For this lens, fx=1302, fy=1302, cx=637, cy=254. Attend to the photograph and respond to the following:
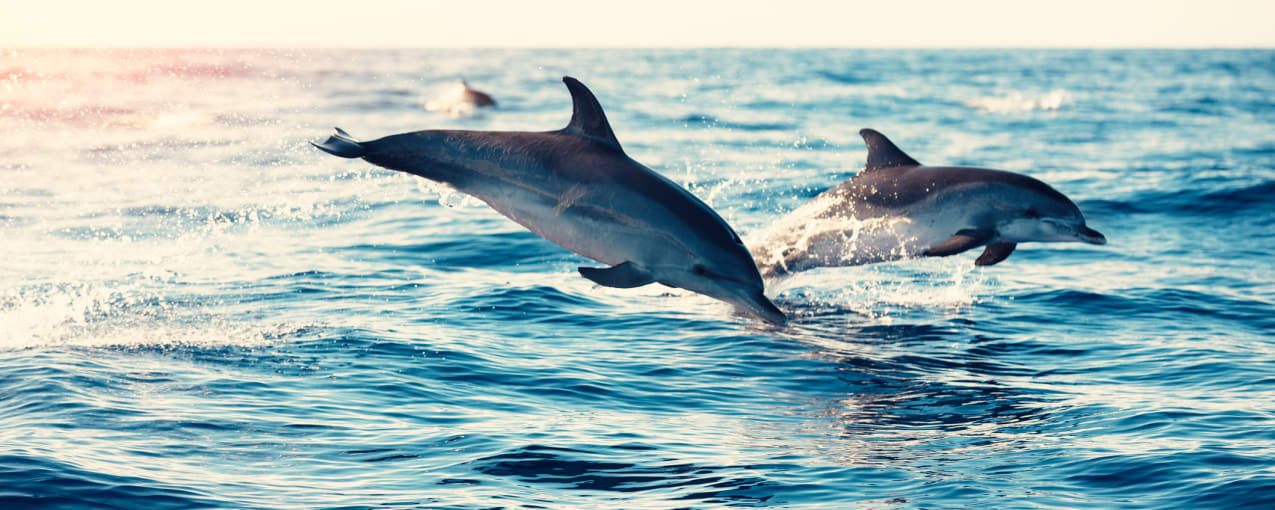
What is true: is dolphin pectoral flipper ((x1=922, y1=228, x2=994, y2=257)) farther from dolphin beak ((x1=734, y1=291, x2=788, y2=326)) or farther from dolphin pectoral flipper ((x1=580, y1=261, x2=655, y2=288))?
dolphin pectoral flipper ((x1=580, y1=261, x2=655, y2=288))

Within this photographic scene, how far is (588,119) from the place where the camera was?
6.95m

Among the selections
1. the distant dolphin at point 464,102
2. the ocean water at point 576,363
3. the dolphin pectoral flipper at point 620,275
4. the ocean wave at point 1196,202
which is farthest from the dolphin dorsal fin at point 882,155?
the distant dolphin at point 464,102

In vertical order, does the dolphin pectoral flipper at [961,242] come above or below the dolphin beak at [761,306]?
above

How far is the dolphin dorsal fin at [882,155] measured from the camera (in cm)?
1055

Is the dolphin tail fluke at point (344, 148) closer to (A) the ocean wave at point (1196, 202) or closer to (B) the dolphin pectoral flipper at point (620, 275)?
(B) the dolphin pectoral flipper at point (620, 275)

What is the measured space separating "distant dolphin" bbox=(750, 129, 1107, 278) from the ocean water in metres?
0.76

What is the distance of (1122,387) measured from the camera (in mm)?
9180

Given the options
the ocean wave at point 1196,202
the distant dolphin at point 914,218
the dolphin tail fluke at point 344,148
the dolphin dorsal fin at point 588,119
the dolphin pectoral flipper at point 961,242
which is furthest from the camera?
the ocean wave at point 1196,202

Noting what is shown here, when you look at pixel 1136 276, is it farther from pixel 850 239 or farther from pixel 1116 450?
pixel 1116 450

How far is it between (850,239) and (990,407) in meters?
2.19

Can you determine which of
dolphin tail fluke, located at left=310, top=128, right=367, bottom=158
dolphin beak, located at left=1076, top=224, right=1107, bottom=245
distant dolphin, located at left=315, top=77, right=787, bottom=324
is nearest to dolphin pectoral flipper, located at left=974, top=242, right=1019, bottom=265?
dolphin beak, located at left=1076, top=224, right=1107, bottom=245

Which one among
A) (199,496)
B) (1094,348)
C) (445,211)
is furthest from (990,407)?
(445,211)

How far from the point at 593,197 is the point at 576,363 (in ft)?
10.9

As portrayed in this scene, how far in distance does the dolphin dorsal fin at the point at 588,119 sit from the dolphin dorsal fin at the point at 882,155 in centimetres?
409
